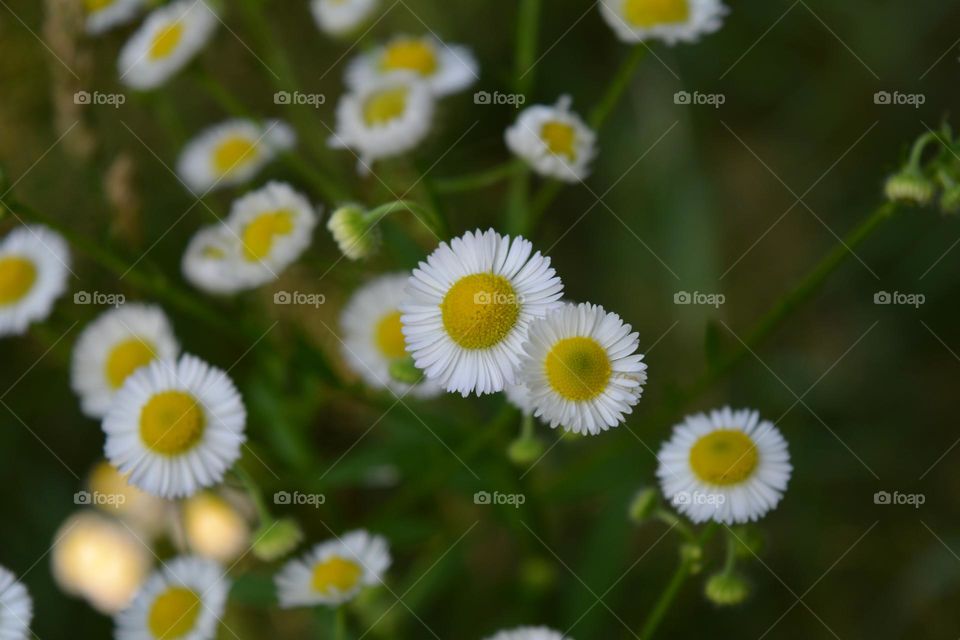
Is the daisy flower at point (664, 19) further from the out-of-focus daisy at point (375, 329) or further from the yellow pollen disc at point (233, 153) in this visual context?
the yellow pollen disc at point (233, 153)

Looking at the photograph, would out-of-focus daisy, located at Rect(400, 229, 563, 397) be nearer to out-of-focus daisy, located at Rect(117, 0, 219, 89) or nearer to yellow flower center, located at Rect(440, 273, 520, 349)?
yellow flower center, located at Rect(440, 273, 520, 349)

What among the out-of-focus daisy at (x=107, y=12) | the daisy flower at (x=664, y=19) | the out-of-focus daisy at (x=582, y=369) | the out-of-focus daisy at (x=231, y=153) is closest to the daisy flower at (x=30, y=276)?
the out-of-focus daisy at (x=231, y=153)

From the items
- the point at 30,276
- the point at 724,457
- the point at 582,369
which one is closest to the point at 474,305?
the point at 582,369

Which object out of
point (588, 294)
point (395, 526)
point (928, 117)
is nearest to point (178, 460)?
point (395, 526)

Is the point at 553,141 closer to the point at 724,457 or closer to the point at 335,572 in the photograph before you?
the point at 724,457

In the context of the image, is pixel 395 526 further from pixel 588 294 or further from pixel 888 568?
pixel 888 568

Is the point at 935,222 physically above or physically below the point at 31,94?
above

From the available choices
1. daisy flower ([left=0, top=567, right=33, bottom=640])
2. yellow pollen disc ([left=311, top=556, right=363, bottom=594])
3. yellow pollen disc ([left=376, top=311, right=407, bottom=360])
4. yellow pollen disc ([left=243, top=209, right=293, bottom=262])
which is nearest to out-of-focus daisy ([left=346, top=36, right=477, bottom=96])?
yellow pollen disc ([left=243, top=209, right=293, bottom=262])
